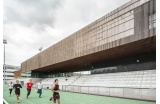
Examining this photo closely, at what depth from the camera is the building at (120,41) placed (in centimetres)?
1900

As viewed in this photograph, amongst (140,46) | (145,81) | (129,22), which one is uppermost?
(129,22)

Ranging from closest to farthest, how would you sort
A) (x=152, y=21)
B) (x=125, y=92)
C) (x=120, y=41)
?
(x=152, y=21) → (x=125, y=92) → (x=120, y=41)

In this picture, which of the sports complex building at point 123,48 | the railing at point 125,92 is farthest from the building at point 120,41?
the railing at point 125,92

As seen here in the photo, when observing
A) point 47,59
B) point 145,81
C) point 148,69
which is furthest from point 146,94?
point 47,59

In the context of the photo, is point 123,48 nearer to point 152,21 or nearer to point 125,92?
point 125,92

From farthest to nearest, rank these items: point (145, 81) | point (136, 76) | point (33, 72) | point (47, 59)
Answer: point (33, 72) < point (47, 59) < point (136, 76) < point (145, 81)

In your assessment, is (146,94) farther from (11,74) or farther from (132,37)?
(11,74)

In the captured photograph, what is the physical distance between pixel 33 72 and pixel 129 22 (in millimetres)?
50713

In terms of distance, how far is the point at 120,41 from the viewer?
21.8 metres

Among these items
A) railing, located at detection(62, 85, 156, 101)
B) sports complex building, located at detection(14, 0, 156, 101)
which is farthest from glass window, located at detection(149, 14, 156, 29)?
railing, located at detection(62, 85, 156, 101)

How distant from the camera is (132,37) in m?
20.1

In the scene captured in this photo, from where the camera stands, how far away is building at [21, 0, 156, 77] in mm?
19000

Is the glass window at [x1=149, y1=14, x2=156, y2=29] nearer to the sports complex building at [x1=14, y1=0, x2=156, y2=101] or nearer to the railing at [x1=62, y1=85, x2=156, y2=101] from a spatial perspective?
the sports complex building at [x1=14, y1=0, x2=156, y2=101]

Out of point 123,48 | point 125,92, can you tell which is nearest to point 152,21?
point 123,48
